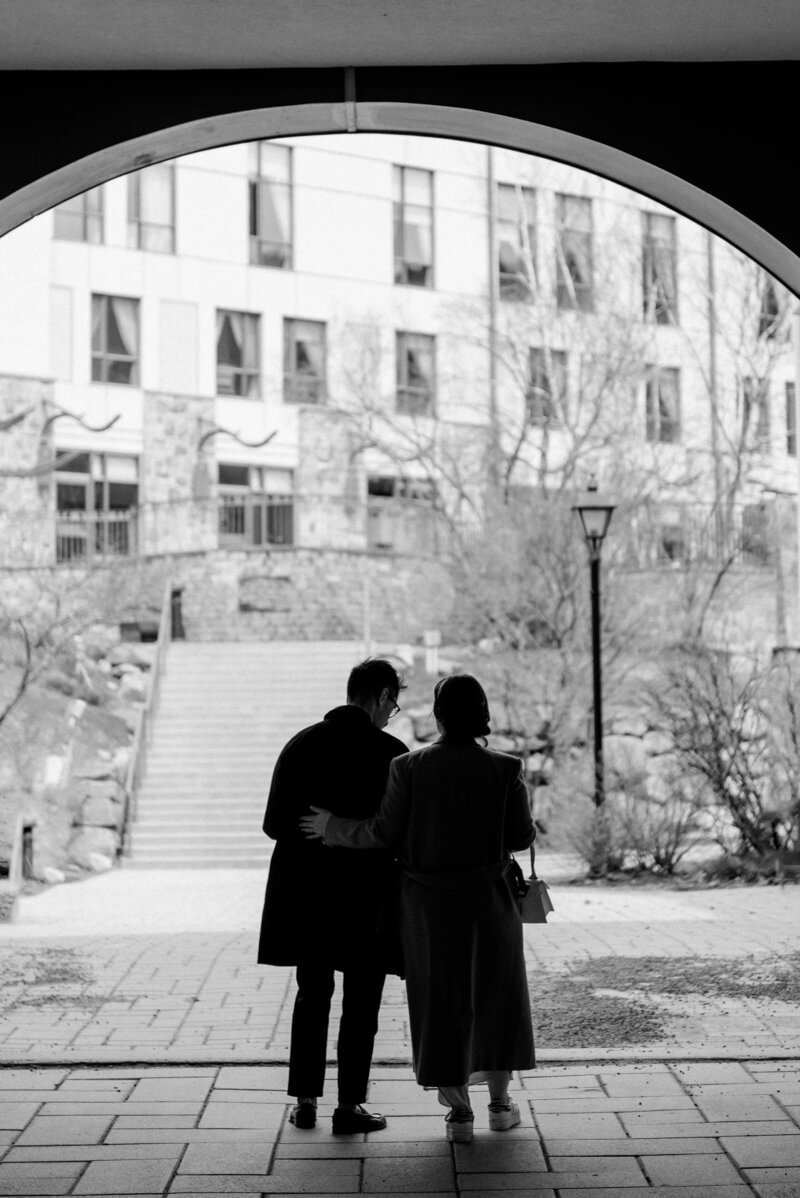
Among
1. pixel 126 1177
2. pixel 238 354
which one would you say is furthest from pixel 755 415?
pixel 126 1177

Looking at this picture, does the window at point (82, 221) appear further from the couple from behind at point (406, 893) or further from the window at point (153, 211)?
the couple from behind at point (406, 893)

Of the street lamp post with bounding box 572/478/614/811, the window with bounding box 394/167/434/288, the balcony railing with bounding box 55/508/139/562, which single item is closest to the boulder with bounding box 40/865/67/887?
the street lamp post with bounding box 572/478/614/811

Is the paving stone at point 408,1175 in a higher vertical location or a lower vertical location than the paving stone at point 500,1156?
higher

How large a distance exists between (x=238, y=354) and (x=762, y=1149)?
93.4ft

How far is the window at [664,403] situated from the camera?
94.3 ft

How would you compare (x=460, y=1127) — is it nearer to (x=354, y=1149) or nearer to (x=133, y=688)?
(x=354, y=1149)

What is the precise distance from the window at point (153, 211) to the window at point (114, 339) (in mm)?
1318

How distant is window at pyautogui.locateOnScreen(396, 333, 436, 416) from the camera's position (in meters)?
30.9

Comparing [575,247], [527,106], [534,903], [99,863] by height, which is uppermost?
[575,247]

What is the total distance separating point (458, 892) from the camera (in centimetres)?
451

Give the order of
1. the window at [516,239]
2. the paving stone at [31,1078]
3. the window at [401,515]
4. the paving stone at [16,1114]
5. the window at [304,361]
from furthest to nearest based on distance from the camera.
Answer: the window at [304,361] < the window at [516,239] < the window at [401,515] < the paving stone at [31,1078] < the paving stone at [16,1114]

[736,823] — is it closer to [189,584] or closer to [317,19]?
[317,19]

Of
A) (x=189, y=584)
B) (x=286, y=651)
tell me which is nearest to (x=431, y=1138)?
(x=286, y=651)

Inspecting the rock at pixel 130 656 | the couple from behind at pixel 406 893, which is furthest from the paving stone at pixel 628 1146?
the rock at pixel 130 656
